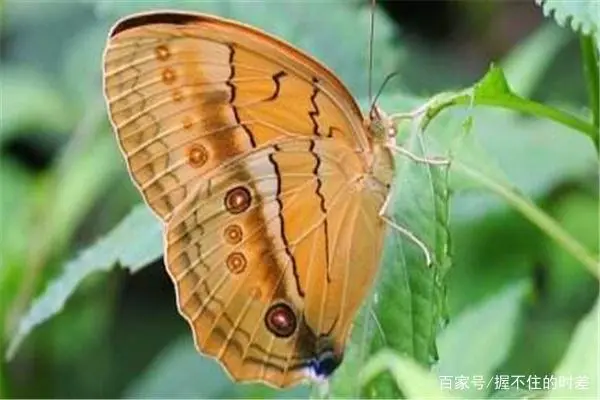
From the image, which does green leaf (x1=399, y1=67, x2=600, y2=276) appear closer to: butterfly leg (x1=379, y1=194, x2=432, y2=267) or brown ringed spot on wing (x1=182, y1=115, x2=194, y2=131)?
butterfly leg (x1=379, y1=194, x2=432, y2=267)

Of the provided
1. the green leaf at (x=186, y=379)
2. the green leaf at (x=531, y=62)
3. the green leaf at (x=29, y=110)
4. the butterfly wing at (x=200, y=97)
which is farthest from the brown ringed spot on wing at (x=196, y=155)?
the green leaf at (x=29, y=110)

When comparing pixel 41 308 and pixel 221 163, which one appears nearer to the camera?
pixel 221 163

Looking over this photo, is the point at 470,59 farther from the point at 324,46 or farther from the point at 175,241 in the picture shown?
the point at 175,241

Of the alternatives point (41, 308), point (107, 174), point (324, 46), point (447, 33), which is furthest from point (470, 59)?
point (41, 308)

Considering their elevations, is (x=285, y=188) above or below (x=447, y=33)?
above

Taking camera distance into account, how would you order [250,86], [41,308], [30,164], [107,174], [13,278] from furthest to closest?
[30,164]
[107,174]
[13,278]
[41,308]
[250,86]

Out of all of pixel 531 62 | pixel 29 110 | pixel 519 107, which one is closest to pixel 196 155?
pixel 519 107

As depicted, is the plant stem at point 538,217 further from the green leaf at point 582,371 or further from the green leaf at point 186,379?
the green leaf at point 186,379
